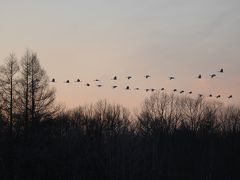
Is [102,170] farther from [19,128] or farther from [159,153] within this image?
[159,153]

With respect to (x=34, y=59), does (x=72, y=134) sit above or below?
below

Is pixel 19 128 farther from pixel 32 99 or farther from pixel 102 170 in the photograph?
pixel 102 170

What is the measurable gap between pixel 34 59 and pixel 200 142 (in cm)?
2583

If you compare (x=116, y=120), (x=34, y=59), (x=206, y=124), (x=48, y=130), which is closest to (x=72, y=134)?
(x=48, y=130)

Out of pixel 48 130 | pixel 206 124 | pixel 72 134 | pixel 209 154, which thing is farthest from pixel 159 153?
pixel 206 124

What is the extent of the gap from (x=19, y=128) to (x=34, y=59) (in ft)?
25.0

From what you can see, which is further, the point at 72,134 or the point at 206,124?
the point at 206,124

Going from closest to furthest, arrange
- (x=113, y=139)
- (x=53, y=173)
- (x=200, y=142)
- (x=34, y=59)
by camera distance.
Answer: (x=53, y=173) < (x=34, y=59) < (x=113, y=139) < (x=200, y=142)

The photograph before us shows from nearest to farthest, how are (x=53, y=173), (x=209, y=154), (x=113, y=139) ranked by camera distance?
(x=53, y=173), (x=113, y=139), (x=209, y=154)

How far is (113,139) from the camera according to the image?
59.0m

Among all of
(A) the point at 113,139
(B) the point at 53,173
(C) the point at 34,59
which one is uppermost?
(C) the point at 34,59

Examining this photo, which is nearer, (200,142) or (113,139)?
(113,139)

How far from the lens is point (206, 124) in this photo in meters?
81.9

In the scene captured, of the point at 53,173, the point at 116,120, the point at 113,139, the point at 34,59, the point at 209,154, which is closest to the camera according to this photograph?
the point at 53,173
